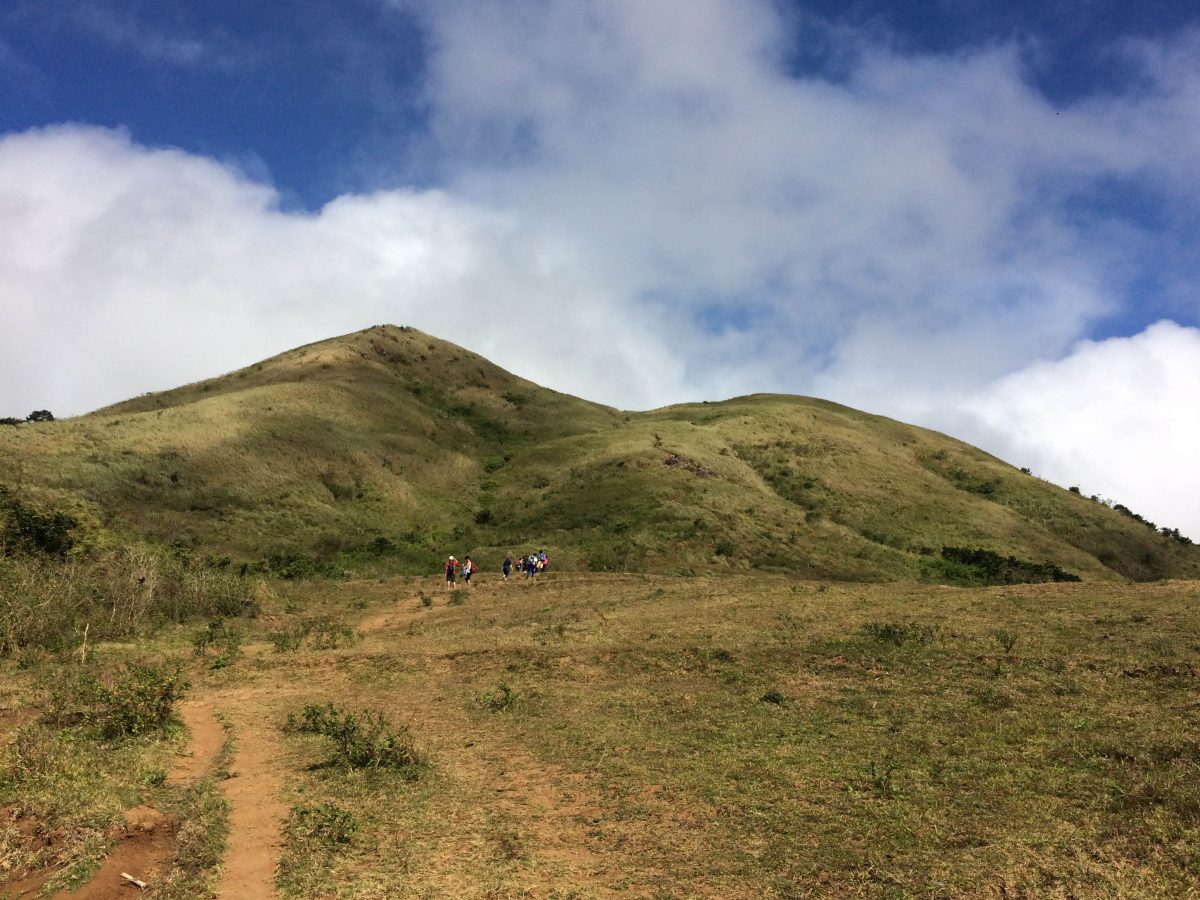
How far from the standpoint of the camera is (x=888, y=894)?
320 inches

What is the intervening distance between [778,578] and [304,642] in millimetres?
25678

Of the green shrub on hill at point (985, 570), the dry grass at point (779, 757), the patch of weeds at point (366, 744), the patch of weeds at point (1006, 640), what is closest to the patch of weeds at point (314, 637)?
the dry grass at point (779, 757)

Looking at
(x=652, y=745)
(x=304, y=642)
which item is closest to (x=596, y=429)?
(x=304, y=642)

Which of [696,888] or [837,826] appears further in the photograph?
[837,826]

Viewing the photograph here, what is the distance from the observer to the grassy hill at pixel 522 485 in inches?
1828

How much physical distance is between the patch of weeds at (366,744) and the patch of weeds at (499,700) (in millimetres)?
2268

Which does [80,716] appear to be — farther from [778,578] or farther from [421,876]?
[778,578]

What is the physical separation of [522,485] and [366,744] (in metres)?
52.6

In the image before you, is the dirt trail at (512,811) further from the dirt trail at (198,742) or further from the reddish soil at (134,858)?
the dirt trail at (198,742)

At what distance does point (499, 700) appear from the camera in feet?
58.4

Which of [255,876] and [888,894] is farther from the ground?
[888,894]

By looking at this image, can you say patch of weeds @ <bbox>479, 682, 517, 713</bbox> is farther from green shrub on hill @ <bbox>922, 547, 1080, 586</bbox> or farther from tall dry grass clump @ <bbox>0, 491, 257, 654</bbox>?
green shrub on hill @ <bbox>922, 547, 1080, 586</bbox>

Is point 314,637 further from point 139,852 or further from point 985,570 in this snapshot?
point 985,570

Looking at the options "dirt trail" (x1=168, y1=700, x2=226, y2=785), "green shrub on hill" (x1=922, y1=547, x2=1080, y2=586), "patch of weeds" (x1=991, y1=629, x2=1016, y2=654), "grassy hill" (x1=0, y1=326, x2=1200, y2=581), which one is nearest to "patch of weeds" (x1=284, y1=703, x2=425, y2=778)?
"dirt trail" (x1=168, y1=700, x2=226, y2=785)
